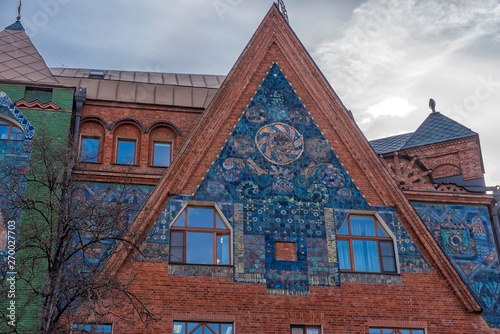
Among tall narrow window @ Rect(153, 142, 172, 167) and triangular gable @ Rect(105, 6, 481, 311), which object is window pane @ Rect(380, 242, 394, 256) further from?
tall narrow window @ Rect(153, 142, 172, 167)

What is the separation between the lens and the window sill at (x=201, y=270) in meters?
18.6

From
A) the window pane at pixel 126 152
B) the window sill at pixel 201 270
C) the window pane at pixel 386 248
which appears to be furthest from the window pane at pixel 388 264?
the window pane at pixel 126 152

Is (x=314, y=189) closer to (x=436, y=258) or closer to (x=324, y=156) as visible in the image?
(x=324, y=156)

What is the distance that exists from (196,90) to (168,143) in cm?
215

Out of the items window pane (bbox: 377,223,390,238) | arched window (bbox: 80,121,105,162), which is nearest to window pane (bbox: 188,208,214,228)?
arched window (bbox: 80,121,105,162)

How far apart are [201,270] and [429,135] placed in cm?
978

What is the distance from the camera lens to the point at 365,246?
2012 centimetres

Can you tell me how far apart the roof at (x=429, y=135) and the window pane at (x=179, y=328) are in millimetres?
9262

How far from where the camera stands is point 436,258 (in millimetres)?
19969

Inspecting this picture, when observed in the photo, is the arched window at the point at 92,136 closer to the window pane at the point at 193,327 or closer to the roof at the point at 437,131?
the window pane at the point at 193,327

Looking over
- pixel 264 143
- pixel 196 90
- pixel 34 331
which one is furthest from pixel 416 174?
pixel 34 331

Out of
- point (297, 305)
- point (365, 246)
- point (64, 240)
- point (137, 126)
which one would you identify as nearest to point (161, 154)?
point (137, 126)

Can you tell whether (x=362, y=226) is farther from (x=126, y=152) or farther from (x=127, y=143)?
(x=127, y=143)

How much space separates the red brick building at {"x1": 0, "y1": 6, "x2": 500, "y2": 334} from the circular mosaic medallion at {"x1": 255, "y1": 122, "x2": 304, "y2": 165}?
0.03 metres
